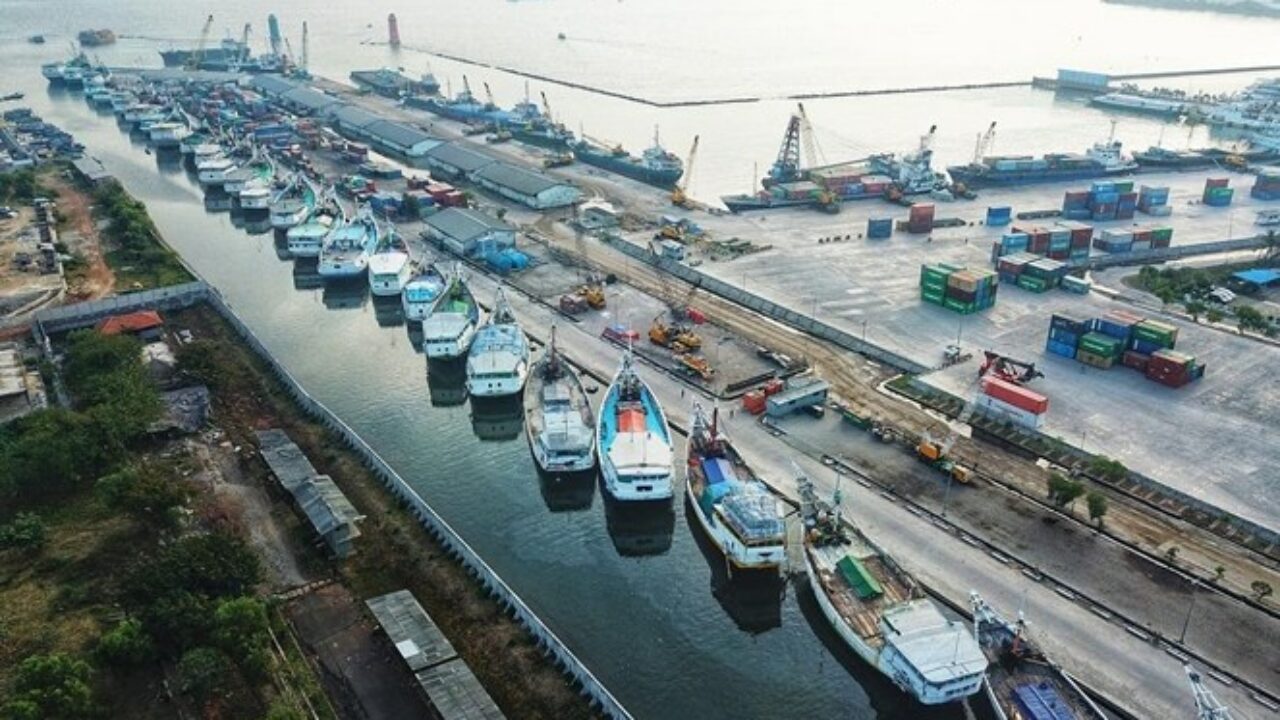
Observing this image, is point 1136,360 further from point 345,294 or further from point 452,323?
point 345,294

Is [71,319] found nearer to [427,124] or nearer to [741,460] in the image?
[741,460]

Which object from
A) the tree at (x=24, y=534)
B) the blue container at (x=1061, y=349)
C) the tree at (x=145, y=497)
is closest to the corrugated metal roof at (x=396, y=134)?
the tree at (x=145, y=497)

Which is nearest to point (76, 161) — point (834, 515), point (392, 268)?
point (392, 268)

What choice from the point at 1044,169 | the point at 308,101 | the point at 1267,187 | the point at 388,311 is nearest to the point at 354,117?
the point at 308,101

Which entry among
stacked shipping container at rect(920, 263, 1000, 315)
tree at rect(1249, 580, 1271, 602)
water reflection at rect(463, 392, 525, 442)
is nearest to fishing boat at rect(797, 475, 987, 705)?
tree at rect(1249, 580, 1271, 602)

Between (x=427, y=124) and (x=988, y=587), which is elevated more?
(x=427, y=124)

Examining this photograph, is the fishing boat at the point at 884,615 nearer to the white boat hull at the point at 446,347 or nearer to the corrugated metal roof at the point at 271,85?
the white boat hull at the point at 446,347
